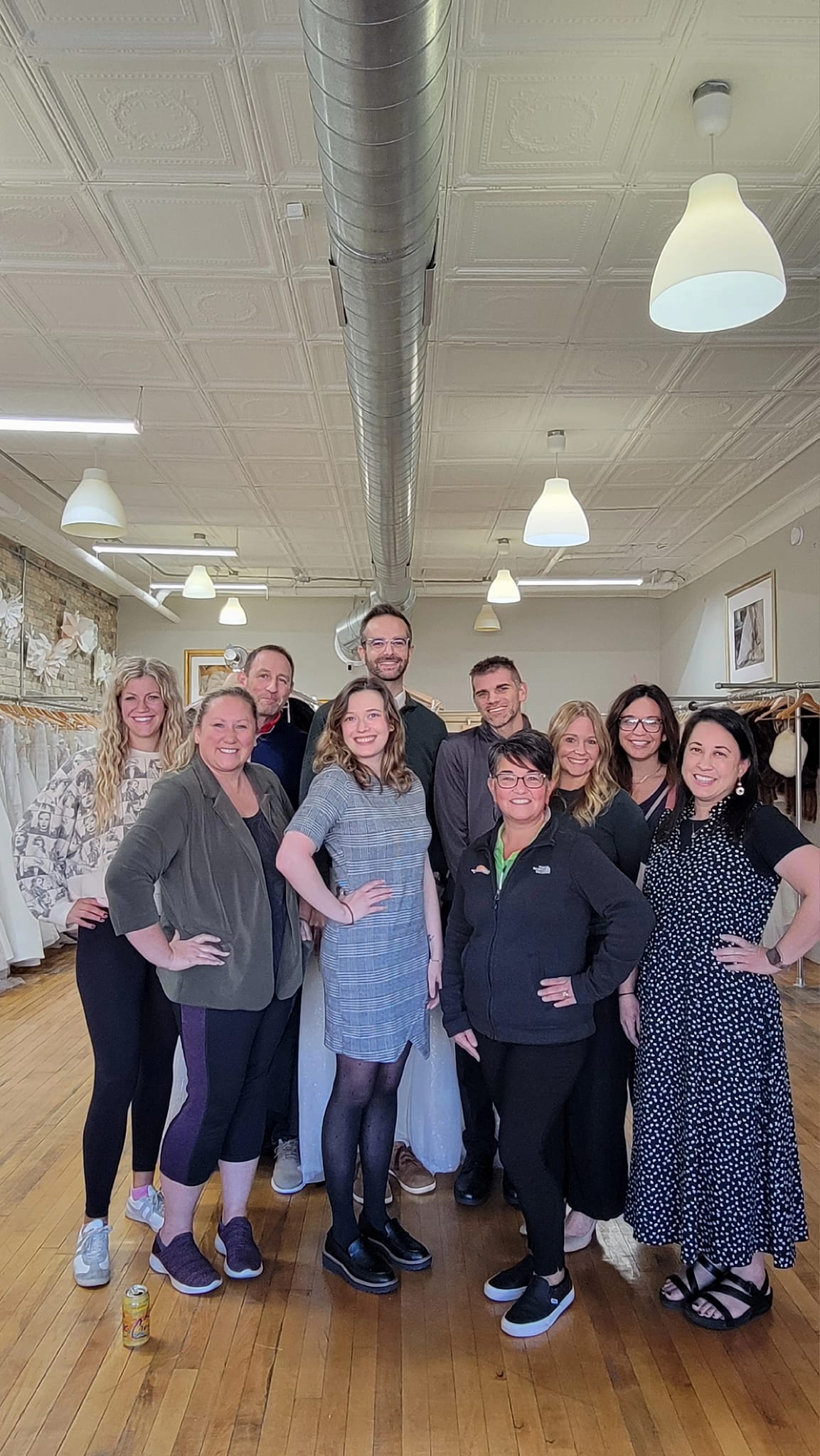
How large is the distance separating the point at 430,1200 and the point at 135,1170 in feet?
2.97

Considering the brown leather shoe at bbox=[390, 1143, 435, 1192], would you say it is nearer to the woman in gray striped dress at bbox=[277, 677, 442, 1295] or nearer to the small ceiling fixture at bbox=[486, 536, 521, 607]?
the woman in gray striped dress at bbox=[277, 677, 442, 1295]

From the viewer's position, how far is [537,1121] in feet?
7.32

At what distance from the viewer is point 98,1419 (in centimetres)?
199

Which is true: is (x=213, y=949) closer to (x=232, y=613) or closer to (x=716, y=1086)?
(x=716, y=1086)

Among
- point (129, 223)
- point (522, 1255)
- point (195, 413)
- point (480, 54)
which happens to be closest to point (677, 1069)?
point (522, 1255)

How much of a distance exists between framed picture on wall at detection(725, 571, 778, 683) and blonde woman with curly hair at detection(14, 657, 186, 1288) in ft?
20.7

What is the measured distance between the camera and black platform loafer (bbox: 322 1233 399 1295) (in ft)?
7.97

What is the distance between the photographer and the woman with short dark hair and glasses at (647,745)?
2.60m

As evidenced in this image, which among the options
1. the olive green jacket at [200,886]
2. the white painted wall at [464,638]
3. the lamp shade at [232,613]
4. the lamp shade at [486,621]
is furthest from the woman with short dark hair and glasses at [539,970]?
the white painted wall at [464,638]

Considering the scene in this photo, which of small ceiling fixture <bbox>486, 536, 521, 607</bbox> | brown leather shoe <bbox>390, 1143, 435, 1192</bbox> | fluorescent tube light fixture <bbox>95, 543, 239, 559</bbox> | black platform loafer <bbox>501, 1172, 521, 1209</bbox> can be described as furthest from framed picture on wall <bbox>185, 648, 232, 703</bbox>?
black platform loafer <bbox>501, 1172, 521, 1209</bbox>

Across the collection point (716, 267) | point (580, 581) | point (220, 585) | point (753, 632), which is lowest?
point (753, 632)

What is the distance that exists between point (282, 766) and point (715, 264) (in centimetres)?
197

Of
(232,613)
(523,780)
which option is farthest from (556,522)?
(232,613)

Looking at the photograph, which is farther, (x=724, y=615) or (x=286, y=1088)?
(x=724, y=615)
